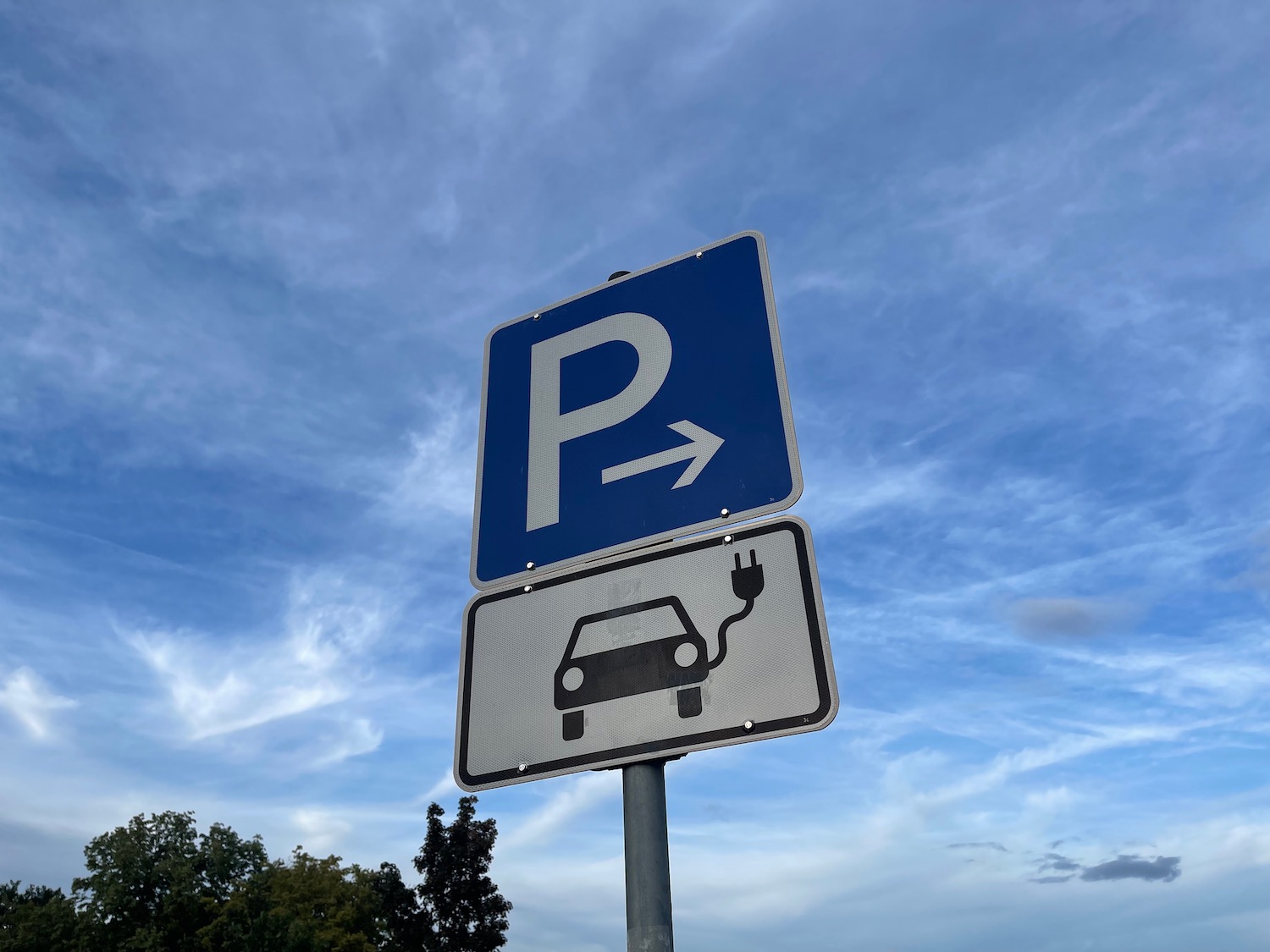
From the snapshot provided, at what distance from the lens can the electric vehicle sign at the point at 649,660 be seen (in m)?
2.12

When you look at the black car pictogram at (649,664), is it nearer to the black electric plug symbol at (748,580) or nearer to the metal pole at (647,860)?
the black electric plug symbol at (748,580)

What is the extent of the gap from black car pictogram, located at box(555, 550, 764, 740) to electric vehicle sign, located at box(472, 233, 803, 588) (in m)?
0.22

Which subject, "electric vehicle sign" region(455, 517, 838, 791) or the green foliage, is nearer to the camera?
"electric vehicle sign" region(455, 517, 838, 791)

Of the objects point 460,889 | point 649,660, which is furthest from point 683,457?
point 460,889

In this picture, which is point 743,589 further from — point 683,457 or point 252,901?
point 252,901

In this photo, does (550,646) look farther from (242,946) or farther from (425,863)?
(425,863)

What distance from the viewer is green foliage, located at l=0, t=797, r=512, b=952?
42.8 metres

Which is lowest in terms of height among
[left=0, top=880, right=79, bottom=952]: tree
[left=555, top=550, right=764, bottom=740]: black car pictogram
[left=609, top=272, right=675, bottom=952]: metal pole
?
[left=609, top=272, right=675, bottom=952]: metal pole

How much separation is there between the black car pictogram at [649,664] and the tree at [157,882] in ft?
160

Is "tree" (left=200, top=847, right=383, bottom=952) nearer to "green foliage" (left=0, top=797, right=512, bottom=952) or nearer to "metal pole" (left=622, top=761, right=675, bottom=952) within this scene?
"green foliage" (left=0, top=797, right=512, bottom=952)

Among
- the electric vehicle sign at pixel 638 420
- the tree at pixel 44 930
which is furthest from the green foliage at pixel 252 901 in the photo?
the electric vehicle sign at pixel 638 420

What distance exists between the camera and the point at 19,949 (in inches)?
1663

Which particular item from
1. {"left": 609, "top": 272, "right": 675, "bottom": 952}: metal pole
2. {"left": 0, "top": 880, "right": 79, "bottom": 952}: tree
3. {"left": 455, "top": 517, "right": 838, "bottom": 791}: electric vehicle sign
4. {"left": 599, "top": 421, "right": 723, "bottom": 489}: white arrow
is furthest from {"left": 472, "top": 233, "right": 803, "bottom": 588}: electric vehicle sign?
{"left": 0, "top": 880, "right": 79, "bottom": 952}: tree

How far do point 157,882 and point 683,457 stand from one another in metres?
52.6
